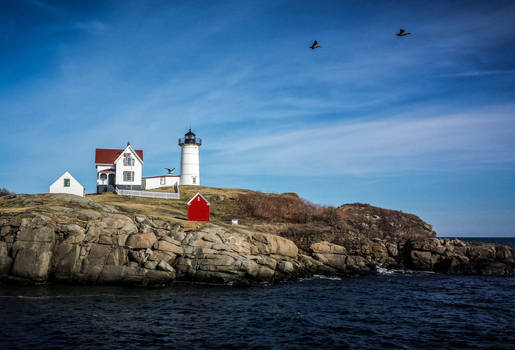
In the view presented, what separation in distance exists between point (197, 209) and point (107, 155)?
3217cm

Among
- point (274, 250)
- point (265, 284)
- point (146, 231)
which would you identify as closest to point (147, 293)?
point (146, 231)

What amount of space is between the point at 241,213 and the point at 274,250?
17450 millimetres

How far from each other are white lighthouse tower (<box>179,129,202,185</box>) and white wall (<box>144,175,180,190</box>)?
175 cm

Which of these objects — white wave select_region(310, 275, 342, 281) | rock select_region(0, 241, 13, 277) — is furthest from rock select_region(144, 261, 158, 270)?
white wave select_region(310, 275, 342, 281)

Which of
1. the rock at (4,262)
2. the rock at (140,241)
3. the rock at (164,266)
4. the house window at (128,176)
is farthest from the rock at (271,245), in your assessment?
the house window at (128,176)

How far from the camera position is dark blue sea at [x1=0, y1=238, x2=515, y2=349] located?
15.0 m

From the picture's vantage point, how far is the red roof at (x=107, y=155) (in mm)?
59344

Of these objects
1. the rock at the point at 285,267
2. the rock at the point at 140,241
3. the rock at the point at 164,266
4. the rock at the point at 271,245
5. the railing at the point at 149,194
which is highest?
the railing at the point at 149,194

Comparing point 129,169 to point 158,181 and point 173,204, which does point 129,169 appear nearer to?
point 158,181

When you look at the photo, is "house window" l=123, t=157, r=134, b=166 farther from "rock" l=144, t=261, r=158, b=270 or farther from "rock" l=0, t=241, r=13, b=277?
"rock" l=144, t=261, r=158, b=270

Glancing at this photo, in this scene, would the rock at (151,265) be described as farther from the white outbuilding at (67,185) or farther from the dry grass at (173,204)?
the white outbuilding at (67,185)

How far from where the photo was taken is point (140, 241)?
27156 millimetres

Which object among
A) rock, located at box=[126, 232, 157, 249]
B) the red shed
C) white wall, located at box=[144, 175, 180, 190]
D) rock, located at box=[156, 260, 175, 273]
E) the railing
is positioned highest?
white wall, located at box=[144, 175, 180, 190]

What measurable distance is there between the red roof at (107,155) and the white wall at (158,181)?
570cm
